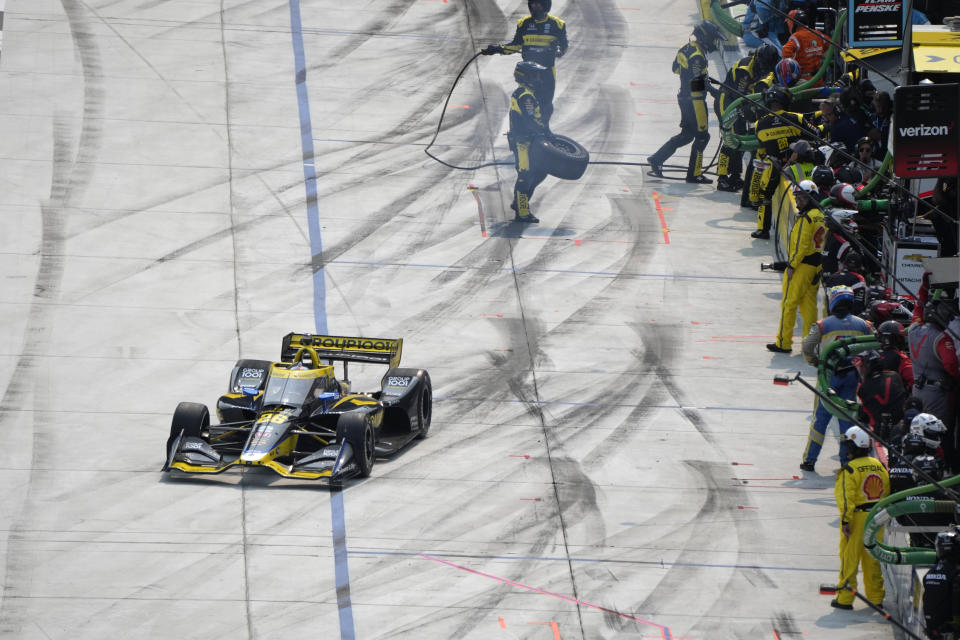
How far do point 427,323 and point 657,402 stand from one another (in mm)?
3447

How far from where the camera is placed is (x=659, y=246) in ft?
72.6

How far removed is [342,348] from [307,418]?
116cm

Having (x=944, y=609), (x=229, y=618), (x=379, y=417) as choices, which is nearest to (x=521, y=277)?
(x=379, y=417)

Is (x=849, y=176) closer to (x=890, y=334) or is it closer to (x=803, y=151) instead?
(x=803, y=151)

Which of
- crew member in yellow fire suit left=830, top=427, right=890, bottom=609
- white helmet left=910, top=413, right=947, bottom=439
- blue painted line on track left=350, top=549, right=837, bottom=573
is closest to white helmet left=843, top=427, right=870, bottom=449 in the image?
crew member in yellow fire suit left=830, top=427, right=890, bottom=609

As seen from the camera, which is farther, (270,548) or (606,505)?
(606,505)

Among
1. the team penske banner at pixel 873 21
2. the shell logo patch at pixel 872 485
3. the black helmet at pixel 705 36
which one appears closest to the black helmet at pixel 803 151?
the team penske banner at pixel 873 21

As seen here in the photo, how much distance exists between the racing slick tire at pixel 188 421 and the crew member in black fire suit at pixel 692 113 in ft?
38.0

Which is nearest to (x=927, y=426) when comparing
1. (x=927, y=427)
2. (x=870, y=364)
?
(x=927, y=427)

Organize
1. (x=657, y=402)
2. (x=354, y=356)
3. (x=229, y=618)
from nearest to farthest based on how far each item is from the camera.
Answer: (x=229, y=618), (x=354, y=356), (x=657, y=402)

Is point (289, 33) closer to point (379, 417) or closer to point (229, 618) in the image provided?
point (379, 417)

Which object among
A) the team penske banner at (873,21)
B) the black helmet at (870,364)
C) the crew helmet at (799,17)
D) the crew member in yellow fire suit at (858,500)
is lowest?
the crew member in yellow fire suit at (858,500)

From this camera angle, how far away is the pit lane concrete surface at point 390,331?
13.1 metres

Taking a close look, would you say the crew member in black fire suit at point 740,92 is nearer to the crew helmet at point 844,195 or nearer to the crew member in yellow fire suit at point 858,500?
the crew helmet at point 844,195
